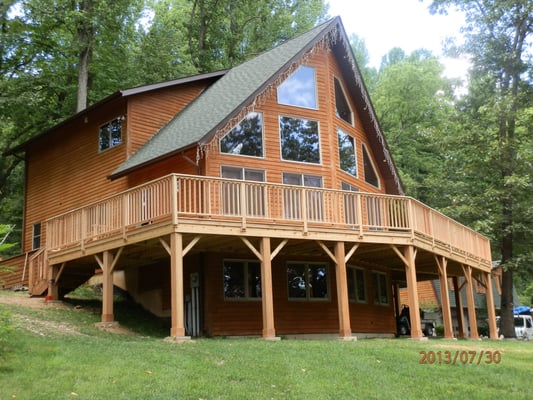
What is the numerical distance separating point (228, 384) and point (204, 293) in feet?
25.5

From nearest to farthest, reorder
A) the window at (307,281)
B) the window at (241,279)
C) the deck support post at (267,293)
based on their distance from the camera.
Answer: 1. the deck support post at (267,293)
2. the window at (241,279)
3. the window at (307,281)

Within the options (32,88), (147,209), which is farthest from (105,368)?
(32,88)

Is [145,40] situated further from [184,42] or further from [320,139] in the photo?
[320,139]

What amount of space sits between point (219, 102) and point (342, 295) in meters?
7.20

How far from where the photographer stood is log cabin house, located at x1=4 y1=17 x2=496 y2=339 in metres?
15.2

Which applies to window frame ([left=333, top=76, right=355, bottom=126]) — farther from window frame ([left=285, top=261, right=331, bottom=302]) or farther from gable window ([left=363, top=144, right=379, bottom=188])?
window frame ([left=285, top=261, right=331, bottom=302])

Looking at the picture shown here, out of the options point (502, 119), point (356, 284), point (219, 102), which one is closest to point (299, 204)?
point (219, 102)

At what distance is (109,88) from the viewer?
112ft

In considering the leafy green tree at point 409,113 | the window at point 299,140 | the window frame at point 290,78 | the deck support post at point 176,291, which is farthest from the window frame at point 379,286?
the leafy green tree at point 409,113

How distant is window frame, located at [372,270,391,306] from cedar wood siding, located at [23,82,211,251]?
9.04 metres

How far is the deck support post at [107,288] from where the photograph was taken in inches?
621

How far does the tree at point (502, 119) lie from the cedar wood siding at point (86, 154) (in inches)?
501

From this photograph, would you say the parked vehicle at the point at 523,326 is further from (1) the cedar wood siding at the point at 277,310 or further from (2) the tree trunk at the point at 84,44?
(2) the tree trunk at the point at 84,44
